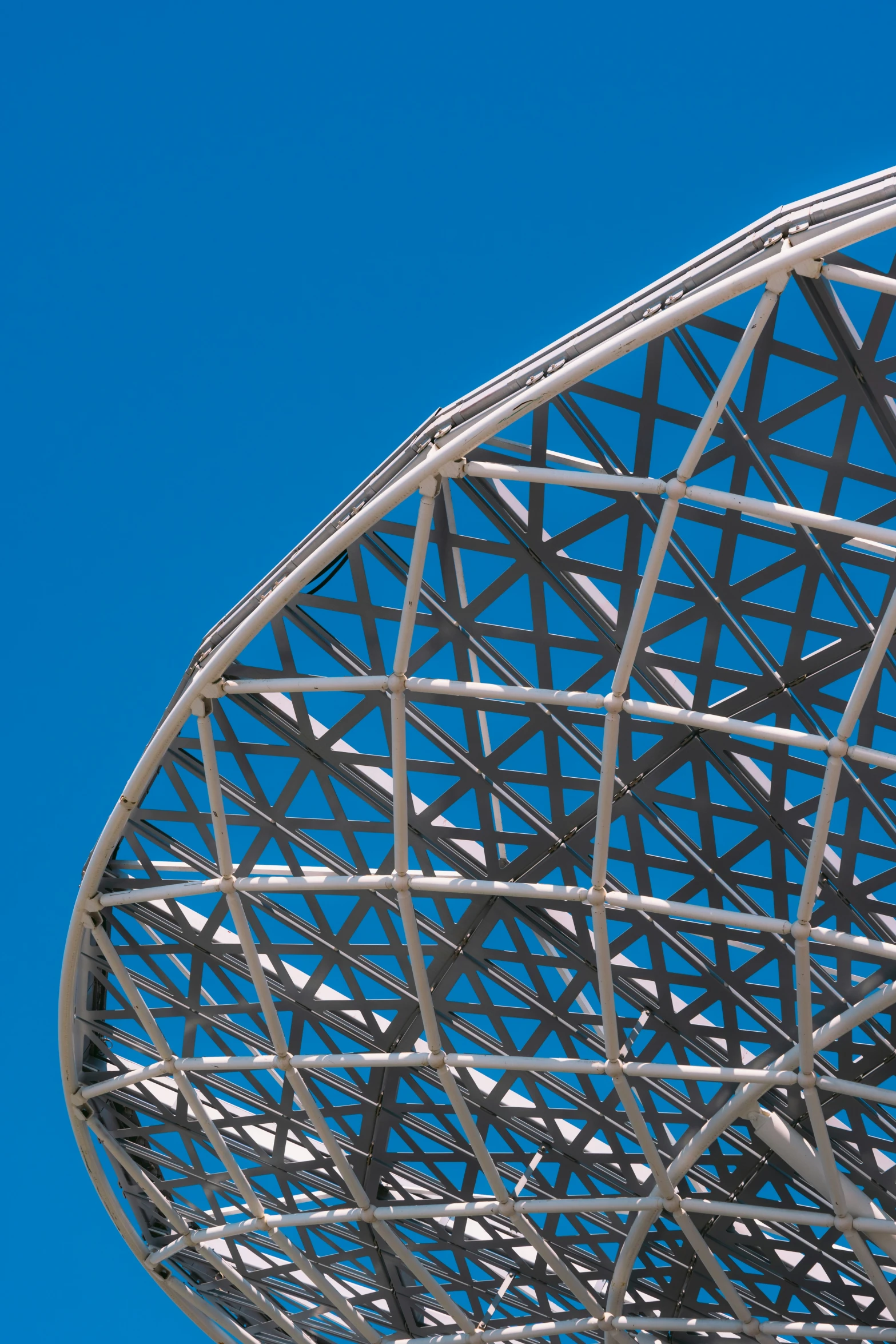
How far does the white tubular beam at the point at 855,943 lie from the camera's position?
84.0ft

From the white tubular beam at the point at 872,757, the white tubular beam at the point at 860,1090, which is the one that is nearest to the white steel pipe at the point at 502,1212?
the white tubular beam at the point at 860,1090

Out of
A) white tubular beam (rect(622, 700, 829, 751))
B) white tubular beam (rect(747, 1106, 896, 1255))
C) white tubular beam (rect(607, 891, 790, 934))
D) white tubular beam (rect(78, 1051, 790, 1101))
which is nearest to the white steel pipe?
white tubular beam (rect(747, 1106, 896, 1255))

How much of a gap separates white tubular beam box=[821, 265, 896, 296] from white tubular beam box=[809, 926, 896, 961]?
10839 mm

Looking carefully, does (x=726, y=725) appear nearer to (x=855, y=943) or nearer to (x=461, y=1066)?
(x=855, y=943)

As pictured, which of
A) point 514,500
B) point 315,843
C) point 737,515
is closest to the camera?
point 737,515

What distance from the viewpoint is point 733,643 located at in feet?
89.2

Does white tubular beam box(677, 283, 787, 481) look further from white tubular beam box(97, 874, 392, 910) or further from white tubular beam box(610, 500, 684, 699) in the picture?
white tubular beam box(97, 874, 392, 910)

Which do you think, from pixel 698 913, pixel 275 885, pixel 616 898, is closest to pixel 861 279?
pixel 698 913

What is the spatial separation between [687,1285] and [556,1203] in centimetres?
439

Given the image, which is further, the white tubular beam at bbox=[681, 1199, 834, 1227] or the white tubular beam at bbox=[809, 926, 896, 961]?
the white tubular beam at bbox=[681, 1199, 834, 1227]

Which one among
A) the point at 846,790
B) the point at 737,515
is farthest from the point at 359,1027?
the point at 737,515

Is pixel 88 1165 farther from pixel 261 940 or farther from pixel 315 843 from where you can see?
pixel 315 843

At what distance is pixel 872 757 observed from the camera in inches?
A: 952

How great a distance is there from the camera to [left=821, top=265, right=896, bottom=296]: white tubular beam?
843 inches
